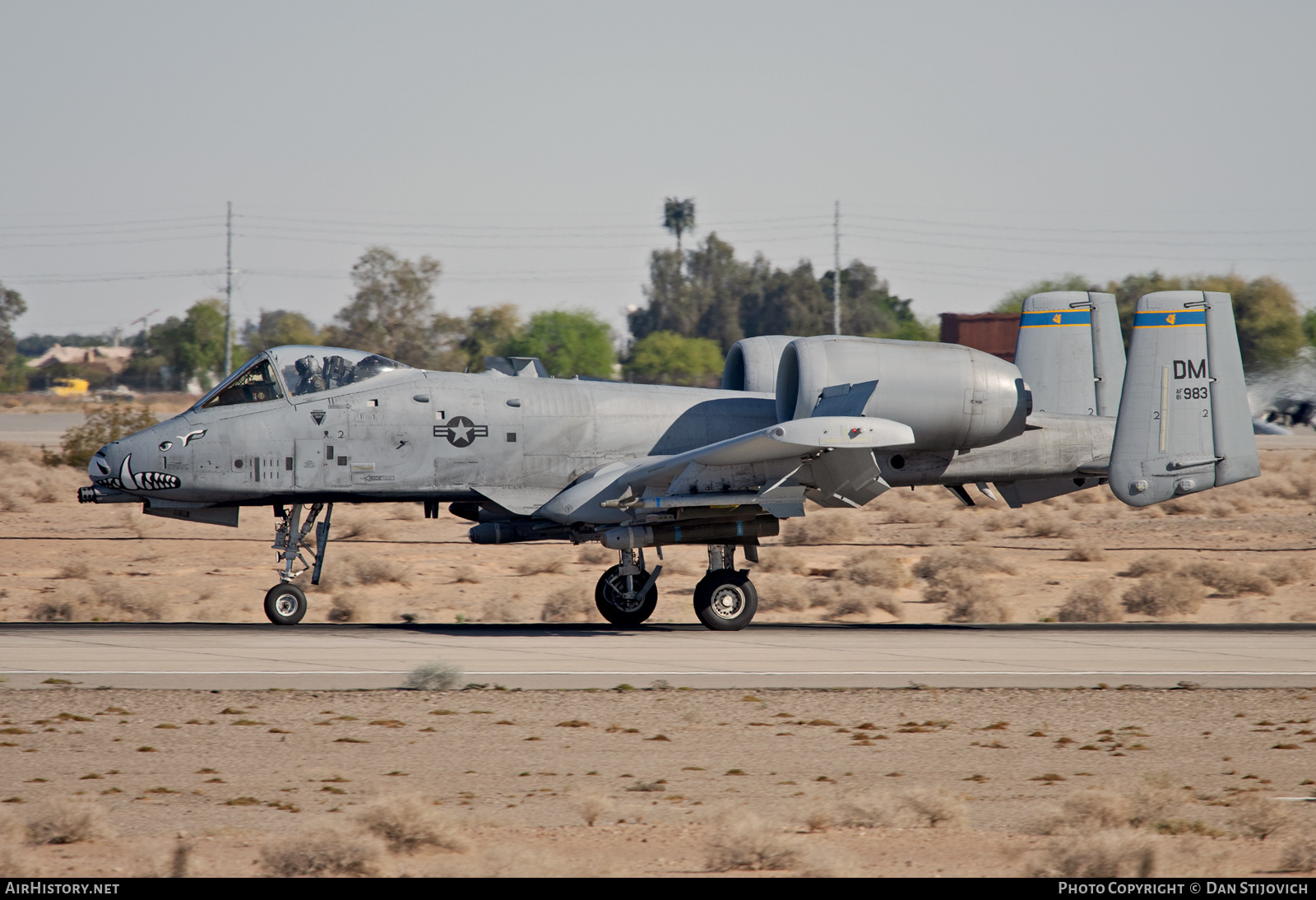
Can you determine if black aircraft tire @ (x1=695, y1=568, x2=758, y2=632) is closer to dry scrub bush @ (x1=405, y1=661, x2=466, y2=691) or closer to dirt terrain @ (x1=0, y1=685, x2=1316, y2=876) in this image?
dirt terrain @ (x1=0, y1=685, x2=1316, y2=876)

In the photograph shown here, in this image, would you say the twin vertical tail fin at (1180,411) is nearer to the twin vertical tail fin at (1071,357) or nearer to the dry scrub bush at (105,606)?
the twin vertical tail fin at (1071,357)

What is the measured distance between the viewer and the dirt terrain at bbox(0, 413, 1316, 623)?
22109 mm

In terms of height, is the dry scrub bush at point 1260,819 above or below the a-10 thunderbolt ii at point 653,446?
below

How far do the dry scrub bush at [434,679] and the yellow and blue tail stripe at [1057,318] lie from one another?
1032 centimetres

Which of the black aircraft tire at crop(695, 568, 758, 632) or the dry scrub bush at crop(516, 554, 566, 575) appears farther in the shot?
the dry scrub bush at crop(516, 554, 566, 575)

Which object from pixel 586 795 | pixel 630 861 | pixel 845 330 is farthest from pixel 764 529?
pixel 845 330

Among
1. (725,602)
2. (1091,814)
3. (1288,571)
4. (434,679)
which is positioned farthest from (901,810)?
(1288,571)

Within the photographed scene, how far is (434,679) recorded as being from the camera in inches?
512

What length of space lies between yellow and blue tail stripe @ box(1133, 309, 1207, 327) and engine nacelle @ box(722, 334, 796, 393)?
4911mm

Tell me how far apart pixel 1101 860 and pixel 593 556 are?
73.3 feet

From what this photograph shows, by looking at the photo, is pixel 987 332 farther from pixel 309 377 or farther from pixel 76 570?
pixel 309 377

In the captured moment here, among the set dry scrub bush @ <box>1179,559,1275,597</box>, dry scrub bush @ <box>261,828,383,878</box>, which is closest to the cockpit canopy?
dry scrub bush @ <box>261,828,383,878</box>

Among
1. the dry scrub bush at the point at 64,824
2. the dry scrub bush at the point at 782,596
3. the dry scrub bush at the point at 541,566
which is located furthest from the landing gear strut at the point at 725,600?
the dry scrub bush at the point at 64,824

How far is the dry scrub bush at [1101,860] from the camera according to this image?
23.2 ft
